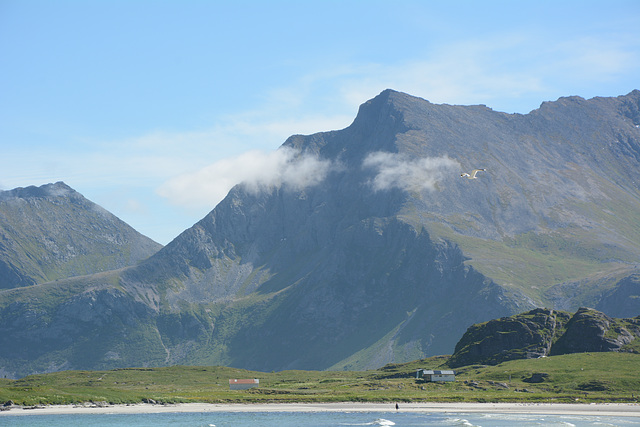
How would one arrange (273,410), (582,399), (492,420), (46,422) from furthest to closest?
(582,399)
(273,410)
(492,420)
(46,422)

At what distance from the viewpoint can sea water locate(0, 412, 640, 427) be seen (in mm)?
146875

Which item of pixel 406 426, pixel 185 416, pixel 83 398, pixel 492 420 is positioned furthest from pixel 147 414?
pixel 492 420

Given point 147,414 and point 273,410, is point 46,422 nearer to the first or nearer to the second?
point 147,414

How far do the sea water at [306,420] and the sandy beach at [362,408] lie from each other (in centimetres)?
Answer: 561

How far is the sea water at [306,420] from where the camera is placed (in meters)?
147

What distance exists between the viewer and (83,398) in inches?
7101

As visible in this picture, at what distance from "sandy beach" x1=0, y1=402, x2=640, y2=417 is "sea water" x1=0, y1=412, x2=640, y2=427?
5.61 metres

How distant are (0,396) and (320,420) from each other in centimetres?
7180

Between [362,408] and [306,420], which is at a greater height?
[306,420]

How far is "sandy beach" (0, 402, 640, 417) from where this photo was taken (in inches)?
6560

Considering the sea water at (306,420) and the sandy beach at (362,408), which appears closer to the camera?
the sea water at (306,420)

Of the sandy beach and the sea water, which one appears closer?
the sea water

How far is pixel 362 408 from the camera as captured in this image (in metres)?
184

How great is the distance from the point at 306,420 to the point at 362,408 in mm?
32236
